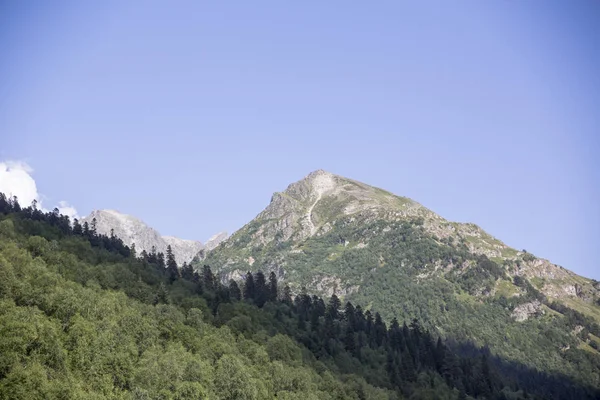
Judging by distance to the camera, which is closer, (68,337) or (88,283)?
(68,337)

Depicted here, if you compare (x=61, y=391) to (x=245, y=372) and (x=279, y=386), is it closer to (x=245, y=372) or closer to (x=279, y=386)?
(x=245, y=372)

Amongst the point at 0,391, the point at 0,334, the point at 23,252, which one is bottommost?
the point at 0,391

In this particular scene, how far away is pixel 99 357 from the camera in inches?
5108

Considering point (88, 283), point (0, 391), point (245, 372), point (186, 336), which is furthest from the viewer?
point (88, 283)

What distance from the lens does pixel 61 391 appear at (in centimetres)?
10812

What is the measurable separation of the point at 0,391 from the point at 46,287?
5218 centimetres

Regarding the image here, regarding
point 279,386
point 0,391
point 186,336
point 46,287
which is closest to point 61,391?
point 0,391

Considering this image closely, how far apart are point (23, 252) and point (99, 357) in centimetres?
6593

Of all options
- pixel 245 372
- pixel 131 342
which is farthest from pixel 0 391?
pixel 245 372

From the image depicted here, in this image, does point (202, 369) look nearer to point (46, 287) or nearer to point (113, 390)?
point (113, 390)

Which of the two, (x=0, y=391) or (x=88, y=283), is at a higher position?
(x=88, y=283)

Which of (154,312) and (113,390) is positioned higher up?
(154,312)

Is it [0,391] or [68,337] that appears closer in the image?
[0,391]

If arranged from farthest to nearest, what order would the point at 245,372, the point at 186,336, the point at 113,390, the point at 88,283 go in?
the point at 88,283
the point at 186,336
the point at 245,372
the point at 113,390
